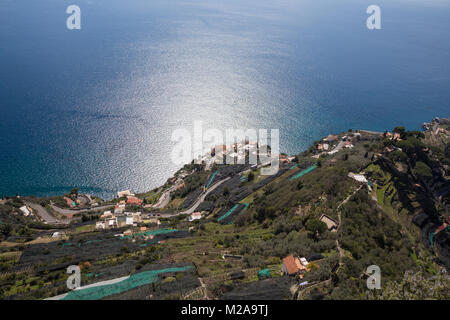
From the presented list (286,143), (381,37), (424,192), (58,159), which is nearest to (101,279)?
(424,192)

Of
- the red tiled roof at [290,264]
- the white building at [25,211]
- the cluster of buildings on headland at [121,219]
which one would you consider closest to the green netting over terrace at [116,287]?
the red tiled roof at [290,264]

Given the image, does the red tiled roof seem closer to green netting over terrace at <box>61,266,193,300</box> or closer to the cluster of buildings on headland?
green netting over terrace at <box>61,266,193,300</box>

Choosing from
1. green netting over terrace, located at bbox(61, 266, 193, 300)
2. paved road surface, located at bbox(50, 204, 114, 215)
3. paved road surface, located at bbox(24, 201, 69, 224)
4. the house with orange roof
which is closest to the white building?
paved road surface, located at bbox(24, 201, 69, 224)

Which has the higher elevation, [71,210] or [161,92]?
[161,92]

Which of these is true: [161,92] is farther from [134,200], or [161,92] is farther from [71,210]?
[71,210]

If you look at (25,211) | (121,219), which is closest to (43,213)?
(25,211)
